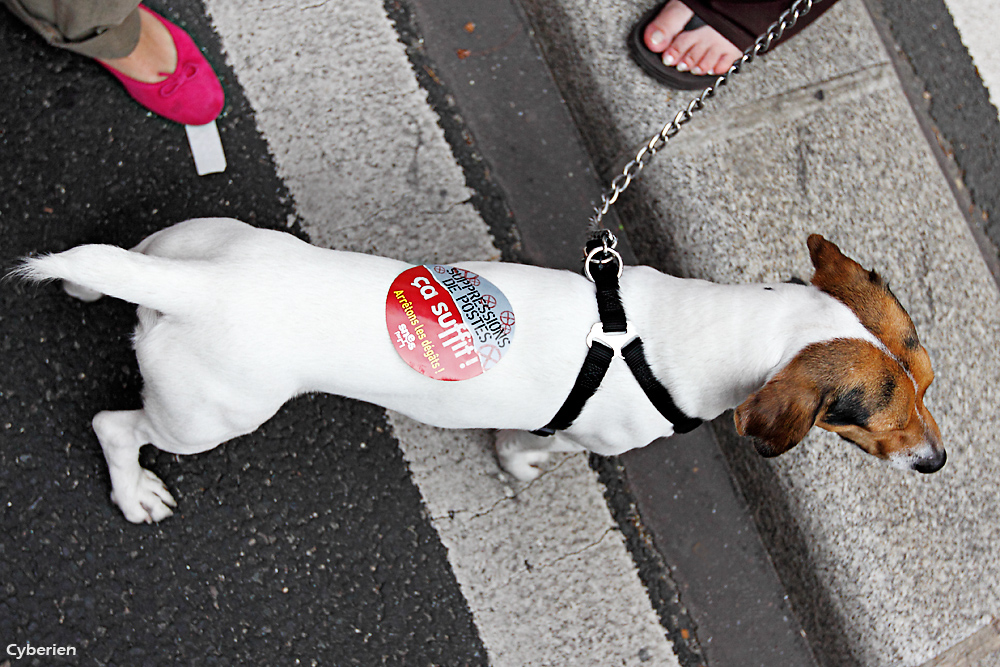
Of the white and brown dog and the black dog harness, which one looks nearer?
the white and brown dog

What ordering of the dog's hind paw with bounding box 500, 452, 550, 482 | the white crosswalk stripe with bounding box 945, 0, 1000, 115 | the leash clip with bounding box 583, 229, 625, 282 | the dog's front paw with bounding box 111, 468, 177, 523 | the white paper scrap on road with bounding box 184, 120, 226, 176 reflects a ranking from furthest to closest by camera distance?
the white crosswalk stripe with bounding box 945, 0, 1000, 115 < the white paper scrap on road with bounding box 184, 120, 226, 176 < the dog's hind paw with bounding box 500, 452, 550, 482 < the dog's front paw with bounding box 111, 468, 177, 523 < the leash clip with bounding box 583, 229, 625, 282

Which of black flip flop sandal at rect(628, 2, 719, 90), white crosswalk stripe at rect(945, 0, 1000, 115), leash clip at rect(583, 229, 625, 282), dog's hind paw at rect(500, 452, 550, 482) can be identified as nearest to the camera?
leash clip at rect(583, 229, 625, 282)

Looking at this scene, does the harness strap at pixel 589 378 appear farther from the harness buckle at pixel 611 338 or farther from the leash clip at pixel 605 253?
the leash clip at pixel 605 253

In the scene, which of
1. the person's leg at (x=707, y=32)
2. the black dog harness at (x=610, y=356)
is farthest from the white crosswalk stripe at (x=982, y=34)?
the black dog harness at (x=610, y=356)

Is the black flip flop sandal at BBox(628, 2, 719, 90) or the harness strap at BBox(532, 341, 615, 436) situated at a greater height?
the black flip flop sandal at BBox(628, 2, 719, 90)

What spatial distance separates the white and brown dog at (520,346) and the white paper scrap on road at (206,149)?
0.79m

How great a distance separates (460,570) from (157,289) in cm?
163

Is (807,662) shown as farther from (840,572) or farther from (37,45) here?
(37,45)

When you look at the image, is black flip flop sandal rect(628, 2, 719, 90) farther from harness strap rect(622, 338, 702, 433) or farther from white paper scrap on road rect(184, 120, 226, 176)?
white paper scrap on road rect(184, 120, 226, 176)

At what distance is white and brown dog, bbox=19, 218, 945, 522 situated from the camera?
1.81 metres

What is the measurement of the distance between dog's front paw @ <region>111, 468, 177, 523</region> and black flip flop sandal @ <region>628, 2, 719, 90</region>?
2.76 m

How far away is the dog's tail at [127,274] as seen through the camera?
175 centimetres

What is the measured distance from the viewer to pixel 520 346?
1.99 meters

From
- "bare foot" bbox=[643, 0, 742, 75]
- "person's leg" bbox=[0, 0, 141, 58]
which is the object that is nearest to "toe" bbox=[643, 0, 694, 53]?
"bare foot" bbox=[643, 0, 742, 75]
